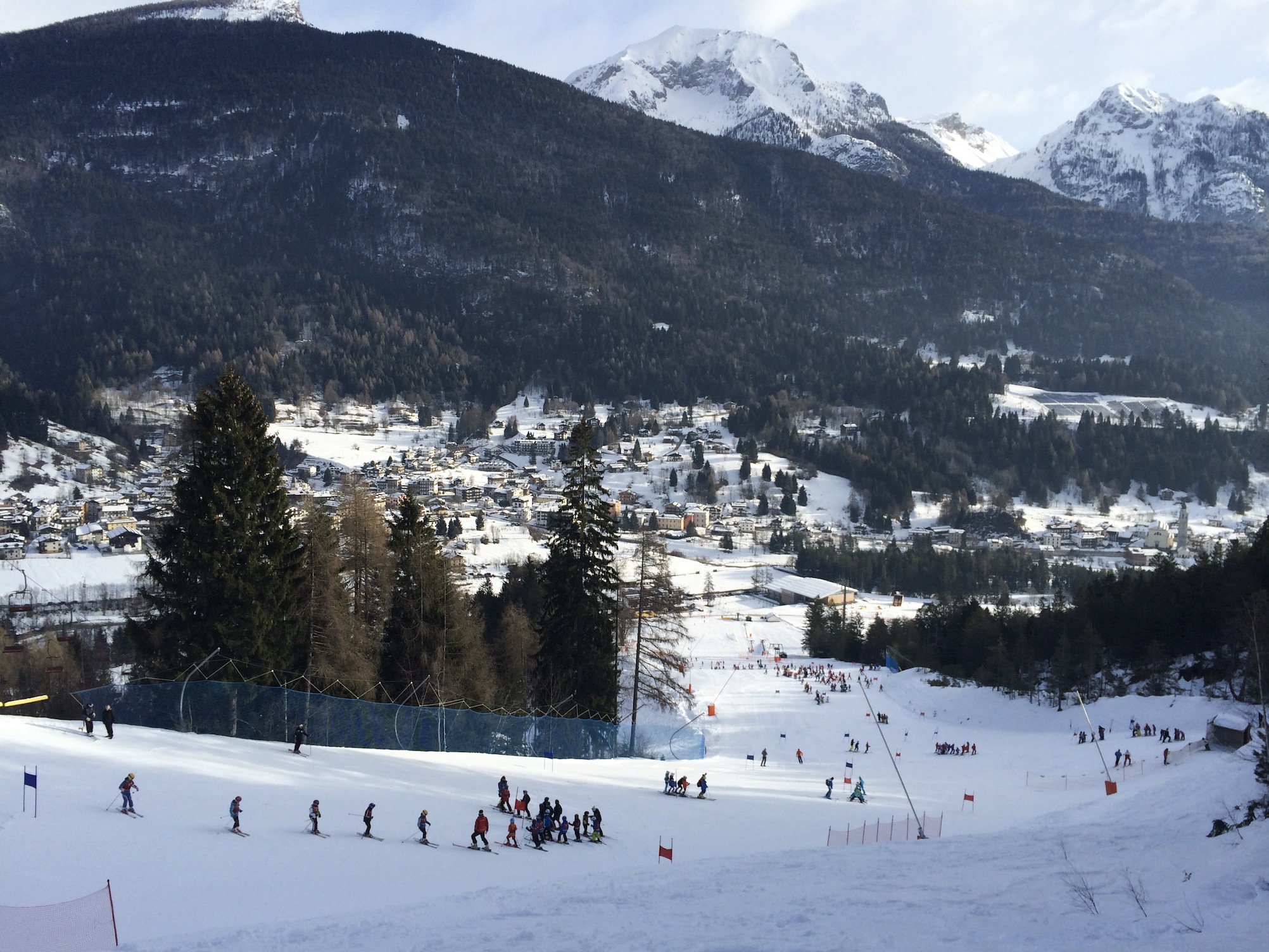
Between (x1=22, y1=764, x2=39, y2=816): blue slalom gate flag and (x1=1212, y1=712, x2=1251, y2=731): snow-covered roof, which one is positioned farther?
(x1=1212, y1=712, x2=1251, y2=731): snow-covered roof

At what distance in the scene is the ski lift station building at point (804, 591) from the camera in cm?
9512

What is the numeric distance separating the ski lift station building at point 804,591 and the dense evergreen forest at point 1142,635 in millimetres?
35408

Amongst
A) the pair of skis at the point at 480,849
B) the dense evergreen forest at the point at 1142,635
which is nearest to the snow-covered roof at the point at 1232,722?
the dense evergreen forest at the point at 1142,635

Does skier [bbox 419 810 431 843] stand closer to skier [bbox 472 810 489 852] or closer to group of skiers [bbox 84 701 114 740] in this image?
skier [bbox 472 810 489 852]

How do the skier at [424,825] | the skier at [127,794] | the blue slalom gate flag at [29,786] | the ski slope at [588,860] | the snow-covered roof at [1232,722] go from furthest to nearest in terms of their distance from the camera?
1. the snow-covered roof at [1232,722]
2. the skier at [424,825]
3. the skier at [127,794]
4. the blue slalom gate flag at [29,786]
5. the ski slope at [588,860]

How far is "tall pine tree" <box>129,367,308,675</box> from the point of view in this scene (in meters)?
23.1

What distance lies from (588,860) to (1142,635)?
125ft

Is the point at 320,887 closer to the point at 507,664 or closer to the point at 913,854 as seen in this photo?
the point at 913,854

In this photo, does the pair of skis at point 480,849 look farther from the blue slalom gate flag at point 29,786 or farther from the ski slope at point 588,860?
the blue slalom gate flag at point 29,786

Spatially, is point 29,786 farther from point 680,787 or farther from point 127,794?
point 680,787

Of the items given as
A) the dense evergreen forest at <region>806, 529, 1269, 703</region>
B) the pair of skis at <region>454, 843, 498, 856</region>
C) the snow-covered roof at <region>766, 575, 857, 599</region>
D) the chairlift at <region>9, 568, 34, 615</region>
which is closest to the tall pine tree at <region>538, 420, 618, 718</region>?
the pair of skis at <region>454, 843, 498, 856</region>

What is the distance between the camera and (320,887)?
45.7ft

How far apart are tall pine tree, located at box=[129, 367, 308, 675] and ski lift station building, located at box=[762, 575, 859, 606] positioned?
7223cm

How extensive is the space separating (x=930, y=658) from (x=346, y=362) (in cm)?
15875
